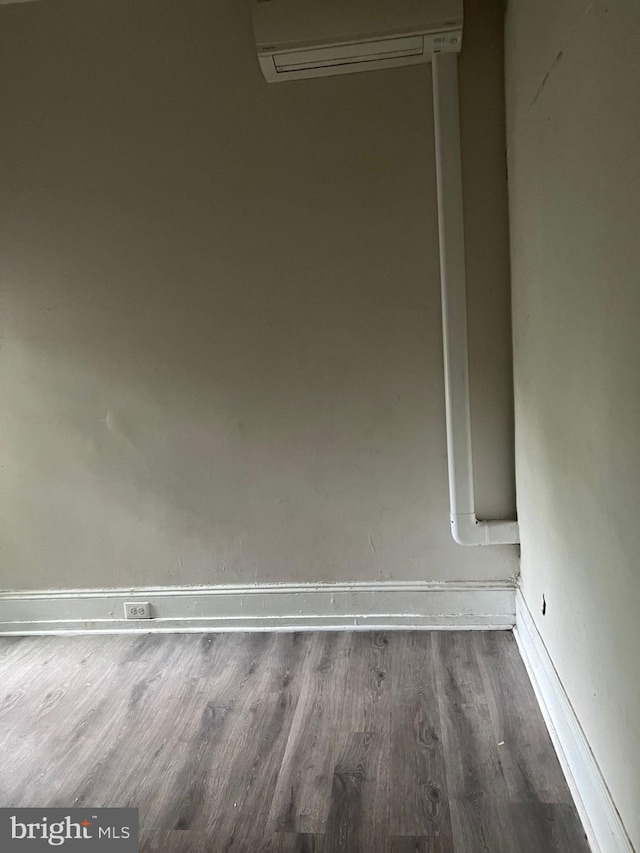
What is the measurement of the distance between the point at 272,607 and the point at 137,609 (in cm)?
63

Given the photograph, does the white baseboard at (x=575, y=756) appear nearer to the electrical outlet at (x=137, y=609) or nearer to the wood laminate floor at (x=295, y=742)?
the wood laminate floor at (x=295, y=742)

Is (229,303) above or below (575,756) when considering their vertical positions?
above

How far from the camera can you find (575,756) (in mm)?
1618

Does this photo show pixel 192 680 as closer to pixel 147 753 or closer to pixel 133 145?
pixel 147 753

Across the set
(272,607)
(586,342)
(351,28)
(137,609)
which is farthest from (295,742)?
(351,28)

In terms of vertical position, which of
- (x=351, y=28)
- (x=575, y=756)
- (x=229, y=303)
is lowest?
(x=575, y=756)

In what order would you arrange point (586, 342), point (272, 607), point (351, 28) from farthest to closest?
point (272, 607) < point (351, 28) < point (586, 342)

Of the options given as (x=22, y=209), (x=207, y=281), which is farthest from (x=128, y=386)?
(x=22, y=209)

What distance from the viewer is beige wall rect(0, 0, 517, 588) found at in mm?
2438

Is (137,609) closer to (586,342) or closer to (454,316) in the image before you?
(454,316)

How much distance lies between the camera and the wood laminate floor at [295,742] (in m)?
1.56

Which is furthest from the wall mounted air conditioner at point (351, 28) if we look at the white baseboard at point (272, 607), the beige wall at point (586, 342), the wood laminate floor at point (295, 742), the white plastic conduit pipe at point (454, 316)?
the wood laminate floor at point (295, 742)

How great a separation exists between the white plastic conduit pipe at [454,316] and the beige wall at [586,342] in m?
0.25

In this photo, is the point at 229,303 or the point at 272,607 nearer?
the point at 229,303
